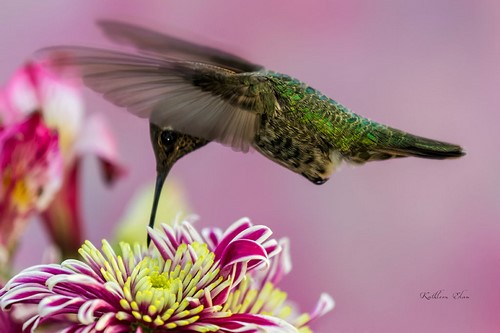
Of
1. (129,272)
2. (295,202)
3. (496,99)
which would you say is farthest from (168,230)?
(496,99)

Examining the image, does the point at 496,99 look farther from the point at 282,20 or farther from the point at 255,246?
the point at 255,246

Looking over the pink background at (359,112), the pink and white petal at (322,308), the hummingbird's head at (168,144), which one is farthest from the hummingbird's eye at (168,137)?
the pink background at (359,112)

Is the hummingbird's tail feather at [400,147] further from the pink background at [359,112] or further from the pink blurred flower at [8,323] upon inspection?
the pink background at [359,112]

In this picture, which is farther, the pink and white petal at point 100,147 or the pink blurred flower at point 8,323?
the pink and white petal at point 100,147

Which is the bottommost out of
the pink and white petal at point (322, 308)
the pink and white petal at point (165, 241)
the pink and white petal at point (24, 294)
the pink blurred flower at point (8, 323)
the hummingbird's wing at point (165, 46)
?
the pink blurred flower at point (8, 323)

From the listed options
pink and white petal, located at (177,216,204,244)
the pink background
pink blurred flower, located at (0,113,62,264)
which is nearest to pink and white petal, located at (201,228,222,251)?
pink and white petal, located at (177,216,204,244)

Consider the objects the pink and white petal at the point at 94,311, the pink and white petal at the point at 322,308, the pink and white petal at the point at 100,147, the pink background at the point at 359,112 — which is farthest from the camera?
the pink background at the point at 359,112

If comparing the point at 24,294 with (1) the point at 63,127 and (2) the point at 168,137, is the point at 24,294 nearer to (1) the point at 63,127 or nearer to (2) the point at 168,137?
(2) the point at 168,137
